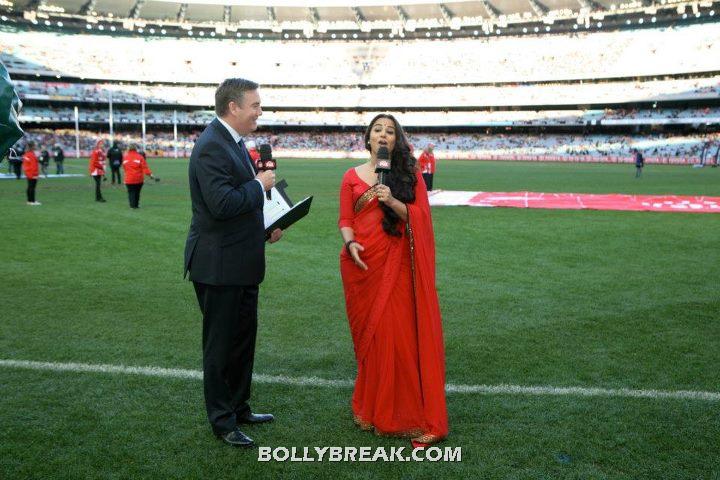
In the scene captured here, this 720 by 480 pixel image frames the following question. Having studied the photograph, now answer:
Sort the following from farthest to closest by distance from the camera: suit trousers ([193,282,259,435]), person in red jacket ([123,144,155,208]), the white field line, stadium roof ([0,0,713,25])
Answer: stadium roof ([0,0,713,25]), person in red jacket ([123,144,155,208]), the white field line, suit trousers ([193,282,259,435])

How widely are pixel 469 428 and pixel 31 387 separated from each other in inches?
118

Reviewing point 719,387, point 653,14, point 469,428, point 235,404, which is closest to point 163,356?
point 235,404

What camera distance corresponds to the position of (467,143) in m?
68.2

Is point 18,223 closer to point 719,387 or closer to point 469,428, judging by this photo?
point 469,428

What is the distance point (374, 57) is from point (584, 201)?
6200 centimetres

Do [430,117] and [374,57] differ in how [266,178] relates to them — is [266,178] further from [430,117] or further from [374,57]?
[374,57]

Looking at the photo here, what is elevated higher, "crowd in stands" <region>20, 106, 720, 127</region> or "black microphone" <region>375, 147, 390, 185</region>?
"crowd in stands" <region>20, 106, 720, 127</region>

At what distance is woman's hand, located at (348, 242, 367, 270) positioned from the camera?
3861mm

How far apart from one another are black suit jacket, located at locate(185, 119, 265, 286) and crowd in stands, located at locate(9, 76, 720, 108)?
2486 inches

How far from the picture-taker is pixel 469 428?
3867mm

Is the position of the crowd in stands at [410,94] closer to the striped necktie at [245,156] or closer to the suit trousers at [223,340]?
the striped necktie at [245,156]

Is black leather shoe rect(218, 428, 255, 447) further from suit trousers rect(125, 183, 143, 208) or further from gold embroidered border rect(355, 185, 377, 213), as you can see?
suit trousers rect(125, 183, 143, 208)

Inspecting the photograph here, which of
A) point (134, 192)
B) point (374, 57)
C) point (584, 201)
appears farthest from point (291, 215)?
point (374, 57)

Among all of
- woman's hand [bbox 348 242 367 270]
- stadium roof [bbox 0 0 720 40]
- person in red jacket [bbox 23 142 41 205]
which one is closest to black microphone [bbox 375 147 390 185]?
woman's hand [bbox 348 242 367 270]
